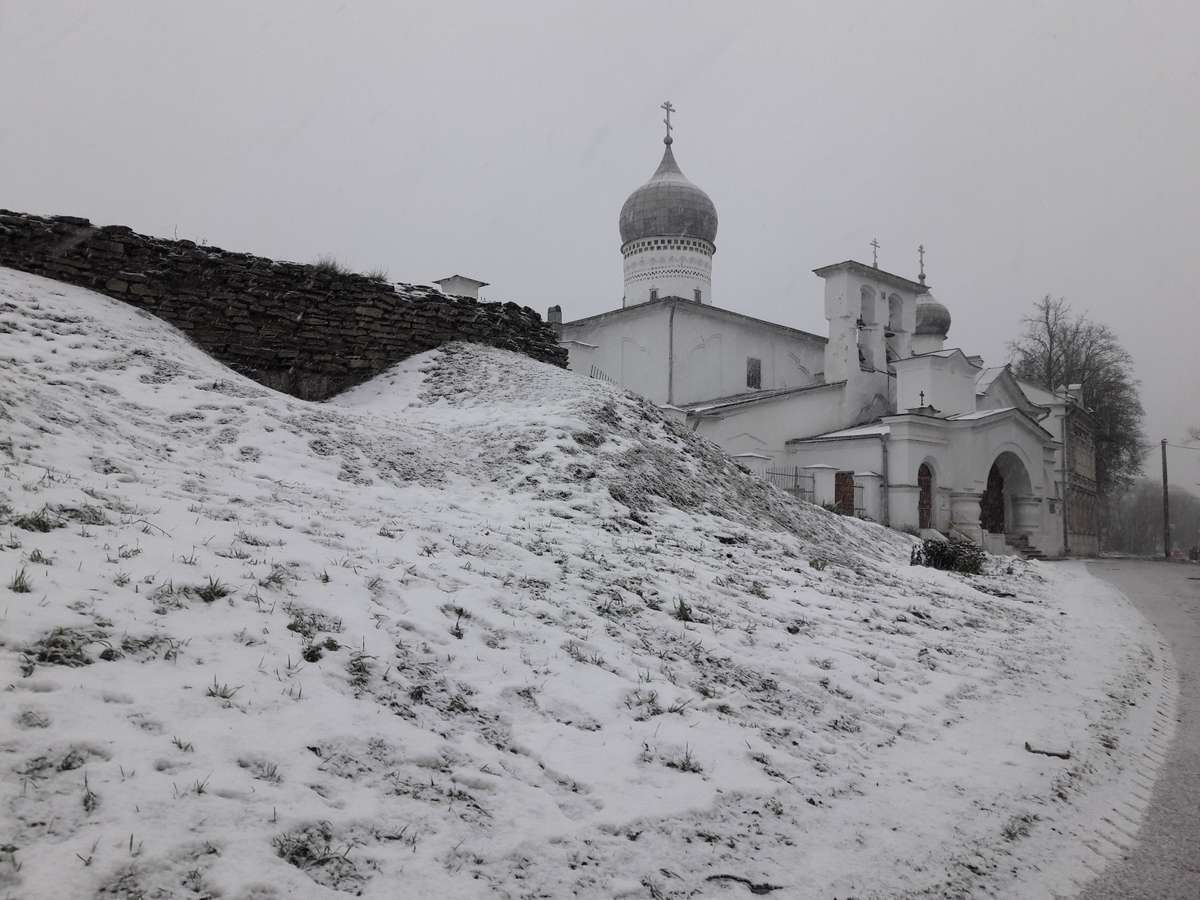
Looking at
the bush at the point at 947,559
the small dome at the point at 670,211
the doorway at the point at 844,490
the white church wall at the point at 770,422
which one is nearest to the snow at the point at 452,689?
the bush at the point at 947,559

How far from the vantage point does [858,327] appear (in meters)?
30.0

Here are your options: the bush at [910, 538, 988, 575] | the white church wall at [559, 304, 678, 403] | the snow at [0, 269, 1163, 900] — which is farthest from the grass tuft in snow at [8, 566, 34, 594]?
the white church wall at [559, 304, 678, 403]

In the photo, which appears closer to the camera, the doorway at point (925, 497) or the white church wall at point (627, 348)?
the doorway at point (925, 497)

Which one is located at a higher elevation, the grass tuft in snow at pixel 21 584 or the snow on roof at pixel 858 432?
the snow on roof at pixel 858 432

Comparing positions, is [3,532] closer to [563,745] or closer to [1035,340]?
[563,745]

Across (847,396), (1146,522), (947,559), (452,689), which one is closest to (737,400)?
(847,396)

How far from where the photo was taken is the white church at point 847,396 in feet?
82.2

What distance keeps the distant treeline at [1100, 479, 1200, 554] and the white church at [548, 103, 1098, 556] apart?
33488 millimetres

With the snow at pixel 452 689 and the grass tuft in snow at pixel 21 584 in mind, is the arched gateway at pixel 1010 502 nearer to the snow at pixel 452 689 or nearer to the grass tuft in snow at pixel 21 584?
the snow at pixel 452 689

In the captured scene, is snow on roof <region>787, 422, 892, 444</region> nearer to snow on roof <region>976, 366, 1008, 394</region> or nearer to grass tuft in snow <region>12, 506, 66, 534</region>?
snow on roof <region>976, 366, 1008, 394</region>

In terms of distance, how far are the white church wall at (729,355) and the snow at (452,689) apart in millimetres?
21287

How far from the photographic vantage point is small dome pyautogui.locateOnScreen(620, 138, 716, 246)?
Answer: 110 ft

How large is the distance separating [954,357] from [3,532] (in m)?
28.4

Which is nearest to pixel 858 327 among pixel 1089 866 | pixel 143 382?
pixel 143 382
